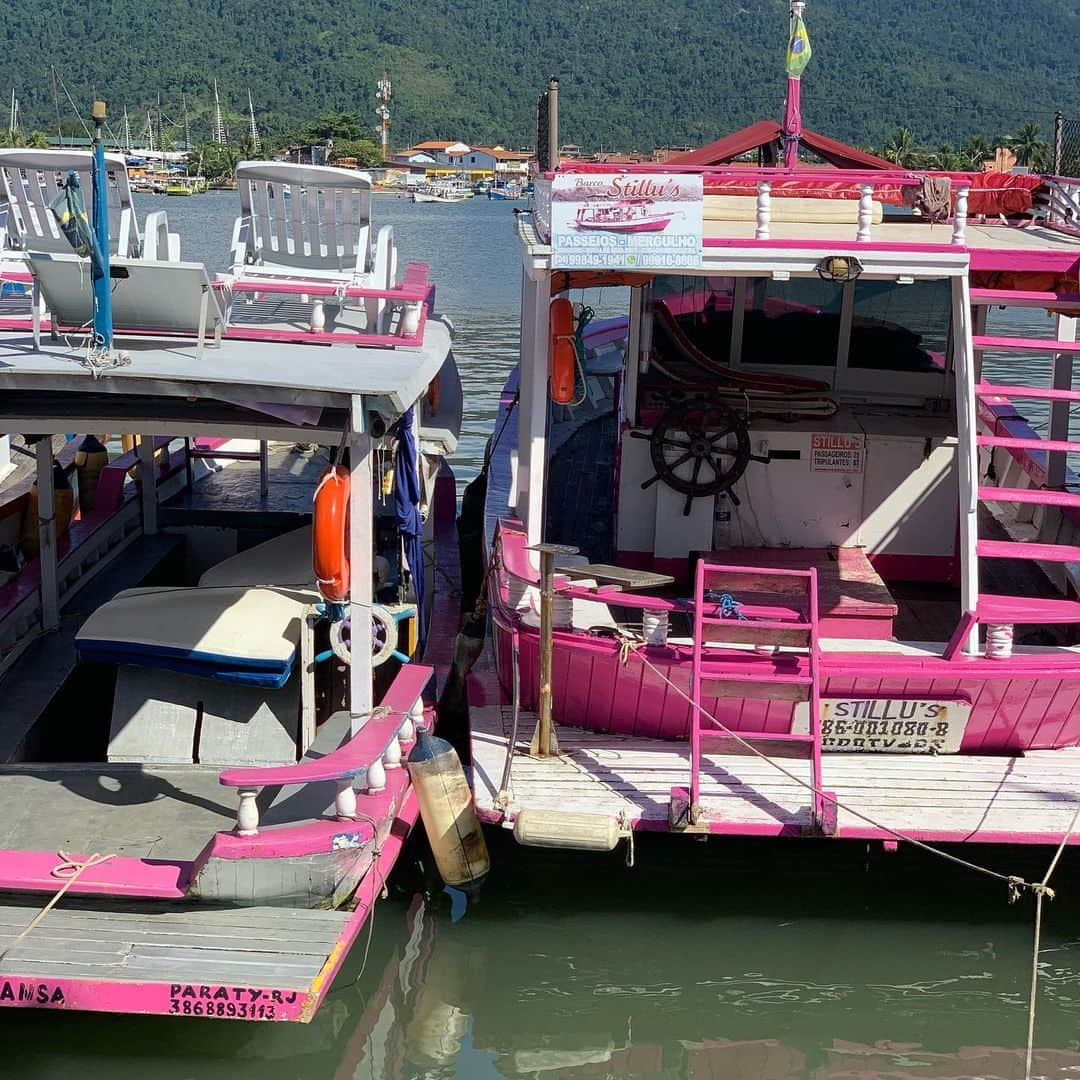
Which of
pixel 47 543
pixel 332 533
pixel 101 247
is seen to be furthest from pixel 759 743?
pixel 47 543

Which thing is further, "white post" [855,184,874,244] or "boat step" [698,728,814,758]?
"white post" [855,184,874,244]

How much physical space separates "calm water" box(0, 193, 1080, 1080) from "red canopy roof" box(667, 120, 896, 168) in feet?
18.4

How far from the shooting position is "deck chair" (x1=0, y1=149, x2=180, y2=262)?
11.1 metres

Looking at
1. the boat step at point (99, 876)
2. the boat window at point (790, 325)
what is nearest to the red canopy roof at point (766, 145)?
the boat window at point (790, 325)

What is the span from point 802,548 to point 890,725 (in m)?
2.29

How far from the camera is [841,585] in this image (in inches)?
350

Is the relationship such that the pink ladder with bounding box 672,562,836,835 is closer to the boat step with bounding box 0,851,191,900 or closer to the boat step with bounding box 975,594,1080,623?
the boat step with bounding box 975,594,1080,623

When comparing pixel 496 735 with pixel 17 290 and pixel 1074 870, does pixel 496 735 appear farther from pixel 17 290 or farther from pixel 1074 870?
pixel 17 290

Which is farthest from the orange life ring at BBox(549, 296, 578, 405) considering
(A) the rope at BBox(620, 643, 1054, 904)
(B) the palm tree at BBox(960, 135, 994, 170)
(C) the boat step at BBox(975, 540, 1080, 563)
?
(B) the palm tree at BBox(960, 135, 994, 170)

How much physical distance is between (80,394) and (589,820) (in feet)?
11.3

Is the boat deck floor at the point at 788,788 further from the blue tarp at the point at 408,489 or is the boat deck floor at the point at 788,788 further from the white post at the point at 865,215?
the white post at the point at 865,215

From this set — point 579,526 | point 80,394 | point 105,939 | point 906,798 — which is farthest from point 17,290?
point 906,798

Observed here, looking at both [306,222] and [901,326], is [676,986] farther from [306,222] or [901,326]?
[306,222]

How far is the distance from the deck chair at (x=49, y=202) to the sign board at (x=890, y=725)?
20.7ft
